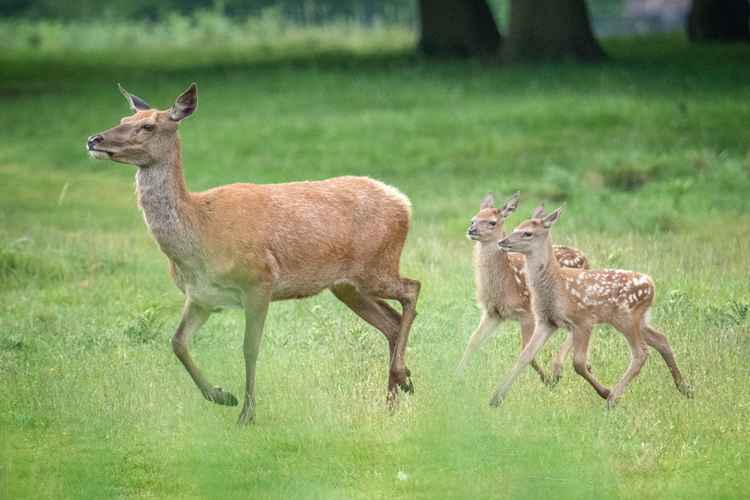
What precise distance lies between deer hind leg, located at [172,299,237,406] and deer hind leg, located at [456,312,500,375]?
1.65 m

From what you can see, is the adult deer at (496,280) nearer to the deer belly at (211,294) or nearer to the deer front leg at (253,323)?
the deer front leg at (253,323)

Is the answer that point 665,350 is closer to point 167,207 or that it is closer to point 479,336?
point 479,336

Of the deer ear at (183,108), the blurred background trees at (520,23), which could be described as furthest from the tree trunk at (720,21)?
the deer ear at (183,108)

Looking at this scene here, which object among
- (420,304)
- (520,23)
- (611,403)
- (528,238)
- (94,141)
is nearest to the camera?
(94,141)

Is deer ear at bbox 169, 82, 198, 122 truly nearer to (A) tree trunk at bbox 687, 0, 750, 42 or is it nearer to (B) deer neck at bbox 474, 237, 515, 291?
(B) deer neck at bbox 474, 237, 515, 291

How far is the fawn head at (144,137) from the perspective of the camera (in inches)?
402

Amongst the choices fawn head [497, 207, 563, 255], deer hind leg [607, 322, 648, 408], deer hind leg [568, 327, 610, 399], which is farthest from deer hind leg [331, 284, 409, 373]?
deer hind leg [607, 322, 648, 408]

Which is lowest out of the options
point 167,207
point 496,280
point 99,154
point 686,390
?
Answer: point 686,390

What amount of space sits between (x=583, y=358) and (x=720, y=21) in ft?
79.1

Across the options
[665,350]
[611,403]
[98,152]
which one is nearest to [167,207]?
[98,152]

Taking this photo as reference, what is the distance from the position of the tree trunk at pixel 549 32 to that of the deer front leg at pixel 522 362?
1769cm

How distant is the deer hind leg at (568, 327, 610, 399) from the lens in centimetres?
1045

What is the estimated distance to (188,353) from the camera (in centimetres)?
1047

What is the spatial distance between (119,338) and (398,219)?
2563mm
